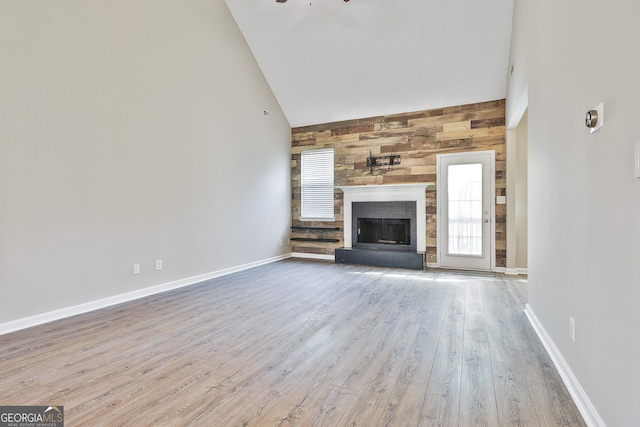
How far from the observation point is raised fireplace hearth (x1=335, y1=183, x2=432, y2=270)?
6.07 meters

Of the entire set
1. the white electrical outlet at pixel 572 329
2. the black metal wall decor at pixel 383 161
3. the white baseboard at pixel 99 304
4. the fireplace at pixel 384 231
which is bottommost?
the white baseboard at pixel 99 304

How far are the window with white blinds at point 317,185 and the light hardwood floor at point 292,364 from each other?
3.33 meters

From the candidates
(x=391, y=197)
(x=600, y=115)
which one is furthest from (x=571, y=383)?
(x=391, y=197)

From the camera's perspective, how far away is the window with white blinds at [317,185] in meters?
7.03

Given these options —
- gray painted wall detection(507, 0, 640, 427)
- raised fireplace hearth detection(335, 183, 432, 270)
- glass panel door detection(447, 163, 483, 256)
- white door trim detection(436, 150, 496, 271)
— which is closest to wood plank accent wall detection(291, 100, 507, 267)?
white door trim detection(436, 150, 496, 271)

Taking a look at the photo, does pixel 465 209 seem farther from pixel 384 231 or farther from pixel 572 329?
pixel 572 329

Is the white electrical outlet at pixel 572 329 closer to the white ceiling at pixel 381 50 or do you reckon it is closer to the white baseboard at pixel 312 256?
the white ceiling at pixel 381 50

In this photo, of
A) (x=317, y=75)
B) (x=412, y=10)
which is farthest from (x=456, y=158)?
(x=317, y=75)

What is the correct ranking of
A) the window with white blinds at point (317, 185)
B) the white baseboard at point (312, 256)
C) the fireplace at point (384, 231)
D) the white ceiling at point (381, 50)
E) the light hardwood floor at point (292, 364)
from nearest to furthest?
the light hardwood floor at point (292, 364)
the white ceiling at point (381, 50)
the fireplace at point (384, 231)
the white baseboard at point (312, 256)
the window with white blinds at point (317, 185)

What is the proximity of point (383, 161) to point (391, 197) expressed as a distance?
2.52ft

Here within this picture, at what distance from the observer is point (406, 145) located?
20.5 feet

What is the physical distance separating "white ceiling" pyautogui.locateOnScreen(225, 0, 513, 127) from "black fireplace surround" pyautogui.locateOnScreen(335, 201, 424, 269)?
1.99m

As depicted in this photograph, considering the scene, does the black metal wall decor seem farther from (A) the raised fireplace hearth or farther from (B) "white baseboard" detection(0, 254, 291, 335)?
(B) "white baseboard" detection(0, 254, 291, 335)

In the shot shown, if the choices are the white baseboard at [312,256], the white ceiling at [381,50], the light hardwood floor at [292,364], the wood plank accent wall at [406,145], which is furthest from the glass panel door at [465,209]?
the white baseboard at [312,256]
